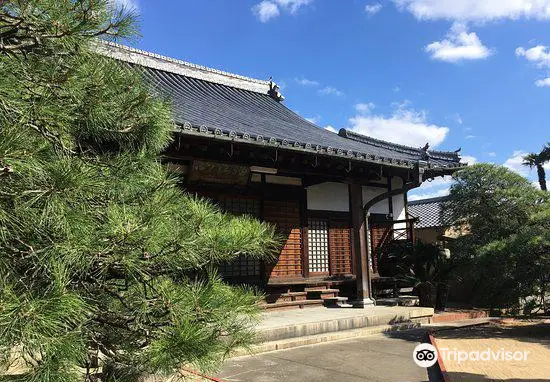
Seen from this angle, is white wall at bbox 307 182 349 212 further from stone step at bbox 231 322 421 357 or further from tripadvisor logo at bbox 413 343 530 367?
tripadvisor logo at bbox 413 343 530 367

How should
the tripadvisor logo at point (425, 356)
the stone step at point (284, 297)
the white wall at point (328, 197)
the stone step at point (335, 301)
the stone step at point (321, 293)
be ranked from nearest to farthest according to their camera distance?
the tripadvisor logo at point (425, 356) → the stone step at point (284, 297) → the stone step at point (335, 301) → the stone step at point (321, 293) → the white wall at point (328, 197)

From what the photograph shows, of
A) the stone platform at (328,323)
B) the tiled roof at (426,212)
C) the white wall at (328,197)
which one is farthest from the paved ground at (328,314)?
the tiled roof at (426,212)

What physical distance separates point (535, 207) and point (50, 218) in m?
9.71

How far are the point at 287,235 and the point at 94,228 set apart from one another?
348 inches

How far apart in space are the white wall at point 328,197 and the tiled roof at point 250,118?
122 cm

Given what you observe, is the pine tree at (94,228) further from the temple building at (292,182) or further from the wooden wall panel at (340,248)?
the wooden wall panel at (340,248)

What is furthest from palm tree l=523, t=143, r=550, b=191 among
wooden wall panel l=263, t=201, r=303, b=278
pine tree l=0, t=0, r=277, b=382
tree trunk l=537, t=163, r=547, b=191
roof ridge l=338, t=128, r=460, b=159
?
pine tree l=0, t=0, r=277, b=382

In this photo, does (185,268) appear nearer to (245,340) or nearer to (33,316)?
(245,340)

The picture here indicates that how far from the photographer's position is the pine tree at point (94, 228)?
179cm

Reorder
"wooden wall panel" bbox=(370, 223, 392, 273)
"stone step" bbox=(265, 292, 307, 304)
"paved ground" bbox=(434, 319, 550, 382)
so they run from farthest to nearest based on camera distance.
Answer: "wooden wall panel" bbox=(370, 223, 392, 273) < "stone step" bbox=(265, 292, 307, 304) < "paved ground" bbox=(434, 319, 550, 382)

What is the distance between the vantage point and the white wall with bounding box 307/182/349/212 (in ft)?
37.4

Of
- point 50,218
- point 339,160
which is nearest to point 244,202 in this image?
point 339,160

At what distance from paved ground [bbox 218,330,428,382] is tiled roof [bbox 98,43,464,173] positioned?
11.2 feet

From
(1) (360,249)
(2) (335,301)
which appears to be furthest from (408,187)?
(2) (335,301)
